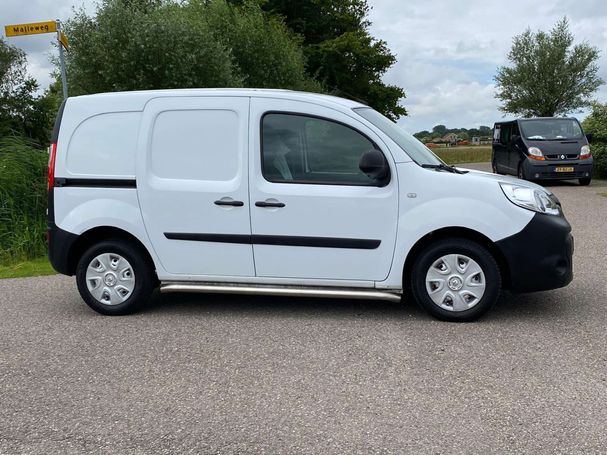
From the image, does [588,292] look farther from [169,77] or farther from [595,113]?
[595,113]

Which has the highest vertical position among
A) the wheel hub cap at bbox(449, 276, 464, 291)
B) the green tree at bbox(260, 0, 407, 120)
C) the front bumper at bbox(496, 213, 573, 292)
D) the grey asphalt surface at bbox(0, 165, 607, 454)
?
the green tree at bbox(260, 0, 407, 120)

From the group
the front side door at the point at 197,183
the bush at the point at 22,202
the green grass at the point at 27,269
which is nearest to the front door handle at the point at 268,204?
the front side door at the point at 197,183

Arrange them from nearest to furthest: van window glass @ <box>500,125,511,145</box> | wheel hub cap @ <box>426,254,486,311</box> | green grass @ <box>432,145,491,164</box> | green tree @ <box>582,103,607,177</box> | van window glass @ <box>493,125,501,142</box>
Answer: wheel hub cap @ <box>426,254,486,311</box> → van window glass @ <box>500,125,511,145</box> → green tree @ <box>582,103,607,177</box> → van window glass @ <box>493,125,501,142</box> → green grass @ <box>432,145,491,164</box>

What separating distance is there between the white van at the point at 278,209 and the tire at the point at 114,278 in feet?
0.04

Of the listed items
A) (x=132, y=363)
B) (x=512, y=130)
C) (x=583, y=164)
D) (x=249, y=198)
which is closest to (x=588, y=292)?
(x=249, y=198)

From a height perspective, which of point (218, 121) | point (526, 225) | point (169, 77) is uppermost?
point (169, 77)

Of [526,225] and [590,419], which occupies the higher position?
[526,225]

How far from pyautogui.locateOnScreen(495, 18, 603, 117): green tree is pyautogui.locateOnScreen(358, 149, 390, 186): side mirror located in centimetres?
3676

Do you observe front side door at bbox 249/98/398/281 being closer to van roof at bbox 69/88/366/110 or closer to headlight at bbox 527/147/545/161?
van roof at bbox 69/88/366/110

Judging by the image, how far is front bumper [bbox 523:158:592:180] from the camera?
16.2m

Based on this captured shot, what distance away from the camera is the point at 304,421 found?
10.9 feet

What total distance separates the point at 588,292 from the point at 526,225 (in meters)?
1.59

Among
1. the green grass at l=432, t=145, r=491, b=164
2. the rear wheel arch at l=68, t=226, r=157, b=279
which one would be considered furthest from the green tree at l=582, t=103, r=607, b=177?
the rear wheel arch at l=68, t=226, r=157, b=279

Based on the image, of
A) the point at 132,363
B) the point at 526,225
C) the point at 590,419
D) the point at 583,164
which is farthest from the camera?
the point at 583,164
